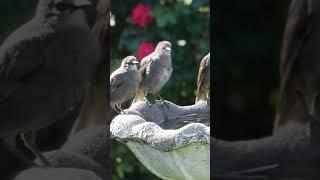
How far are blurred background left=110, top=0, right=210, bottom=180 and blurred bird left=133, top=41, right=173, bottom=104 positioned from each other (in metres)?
0.10

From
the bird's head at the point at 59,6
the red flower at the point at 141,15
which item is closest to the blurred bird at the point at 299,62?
the red flower at the point at 141,15

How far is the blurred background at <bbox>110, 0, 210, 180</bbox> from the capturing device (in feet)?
9.99

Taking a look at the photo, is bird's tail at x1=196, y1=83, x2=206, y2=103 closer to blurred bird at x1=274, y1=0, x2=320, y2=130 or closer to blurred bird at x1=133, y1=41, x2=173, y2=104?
blurred bird at x1=133, y1=41, x2=173, y2=104

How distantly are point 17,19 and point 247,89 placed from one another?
1.00m

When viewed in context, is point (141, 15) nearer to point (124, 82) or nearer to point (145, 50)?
point (145, 50)

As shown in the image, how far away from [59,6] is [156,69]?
1.61ft

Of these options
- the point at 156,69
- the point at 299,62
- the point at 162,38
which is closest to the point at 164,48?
the point at 156,69

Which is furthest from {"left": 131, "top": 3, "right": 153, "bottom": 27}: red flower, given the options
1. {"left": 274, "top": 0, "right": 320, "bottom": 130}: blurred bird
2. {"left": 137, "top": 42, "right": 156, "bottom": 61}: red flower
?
{"left": 274, "top": 0, "right": 320, "bottom": 130}: blurred bird

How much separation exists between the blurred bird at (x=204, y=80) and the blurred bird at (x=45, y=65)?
446 mm

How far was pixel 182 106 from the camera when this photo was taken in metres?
2.97

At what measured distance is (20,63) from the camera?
2918 millimetres

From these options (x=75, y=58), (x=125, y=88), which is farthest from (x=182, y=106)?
(x=75, y=58)

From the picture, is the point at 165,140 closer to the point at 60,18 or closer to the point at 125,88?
the point at 125,88

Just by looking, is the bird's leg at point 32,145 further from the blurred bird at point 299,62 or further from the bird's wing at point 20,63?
the blurred bird at point 299,62
